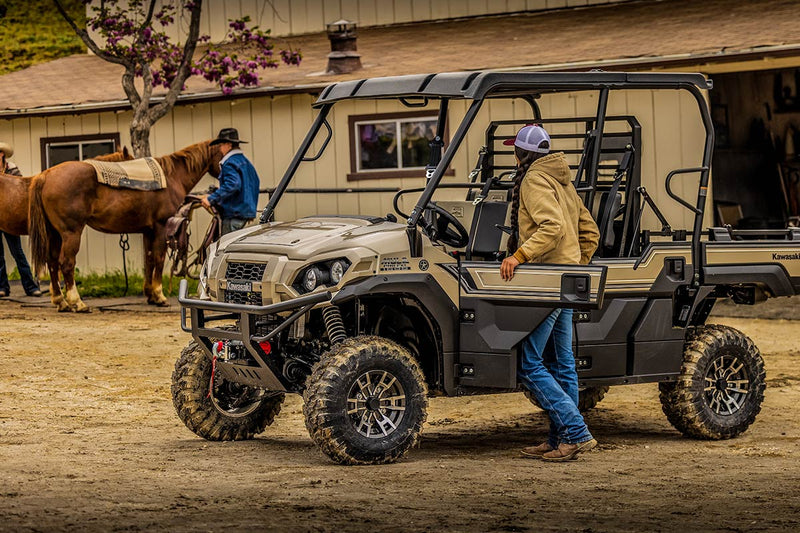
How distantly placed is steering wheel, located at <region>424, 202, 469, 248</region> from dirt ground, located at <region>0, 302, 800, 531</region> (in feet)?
4.45

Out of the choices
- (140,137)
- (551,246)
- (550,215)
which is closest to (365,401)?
(551,246)

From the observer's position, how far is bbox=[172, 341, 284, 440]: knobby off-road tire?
9281 millimetres

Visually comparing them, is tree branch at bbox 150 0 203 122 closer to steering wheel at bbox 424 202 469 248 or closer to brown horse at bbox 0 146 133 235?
brown horse at bbox 0 146 133 235

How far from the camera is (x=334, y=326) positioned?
27.9 ft

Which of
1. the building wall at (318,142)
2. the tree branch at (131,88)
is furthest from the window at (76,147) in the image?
the tree branch at (131,88)

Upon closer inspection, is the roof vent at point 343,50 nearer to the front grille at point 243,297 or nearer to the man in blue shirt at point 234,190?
the man in blue shirt at point 234,190

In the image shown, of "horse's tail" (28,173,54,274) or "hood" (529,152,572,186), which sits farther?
"horse's tail" (28,173,54,274)

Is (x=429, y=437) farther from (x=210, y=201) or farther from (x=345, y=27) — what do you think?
(x=345, y=27)

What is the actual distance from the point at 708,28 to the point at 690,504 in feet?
41.4

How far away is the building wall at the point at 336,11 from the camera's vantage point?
23359 millimetres

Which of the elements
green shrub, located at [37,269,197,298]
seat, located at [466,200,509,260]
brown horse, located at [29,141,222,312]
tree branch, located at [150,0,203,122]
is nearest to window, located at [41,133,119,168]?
green shrub, located at [37,269,197,298]

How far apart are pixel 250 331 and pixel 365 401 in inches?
30.9

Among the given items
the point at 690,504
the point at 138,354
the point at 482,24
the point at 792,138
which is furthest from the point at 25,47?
the point at 690,504

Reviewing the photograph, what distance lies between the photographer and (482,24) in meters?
22.8
